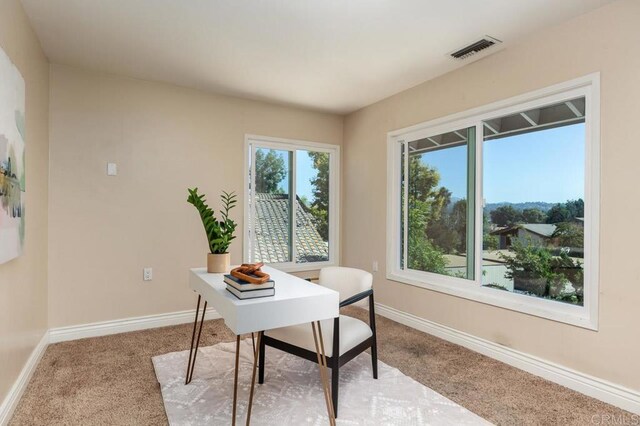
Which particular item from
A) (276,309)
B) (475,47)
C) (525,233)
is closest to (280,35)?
(475,47)

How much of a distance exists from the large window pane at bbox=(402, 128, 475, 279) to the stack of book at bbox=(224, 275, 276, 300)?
211 centimetres

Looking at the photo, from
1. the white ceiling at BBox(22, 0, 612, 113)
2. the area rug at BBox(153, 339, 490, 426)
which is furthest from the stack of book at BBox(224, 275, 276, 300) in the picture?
the white ceiling at BBox(22, 0, 612, 113)

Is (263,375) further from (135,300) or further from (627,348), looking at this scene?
(627,348)

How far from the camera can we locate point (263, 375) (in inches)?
91.5

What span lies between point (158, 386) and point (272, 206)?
2286 mm

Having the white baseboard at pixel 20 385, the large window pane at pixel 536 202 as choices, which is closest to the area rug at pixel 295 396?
the white baseboard at pixel 20 385

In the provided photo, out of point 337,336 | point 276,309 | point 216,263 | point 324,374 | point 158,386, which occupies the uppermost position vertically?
point 216,263

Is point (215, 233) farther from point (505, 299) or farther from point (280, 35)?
point (505, 299)

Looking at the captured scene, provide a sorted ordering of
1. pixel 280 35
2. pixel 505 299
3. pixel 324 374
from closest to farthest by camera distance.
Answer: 1. pixel 324 374
2. pixel 280 35
3. pixel 505 299

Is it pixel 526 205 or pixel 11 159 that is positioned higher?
pixel 11 159

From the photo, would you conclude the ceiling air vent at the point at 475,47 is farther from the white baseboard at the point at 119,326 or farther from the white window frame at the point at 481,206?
the white baseboard at the point at 119,326

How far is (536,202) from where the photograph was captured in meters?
2.62

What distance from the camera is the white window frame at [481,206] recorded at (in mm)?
2213

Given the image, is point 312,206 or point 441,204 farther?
point 312,206
